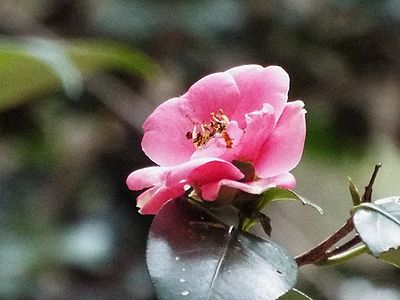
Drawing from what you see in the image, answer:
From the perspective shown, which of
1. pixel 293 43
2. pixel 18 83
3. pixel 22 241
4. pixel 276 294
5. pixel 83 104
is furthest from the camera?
pixel 293 43

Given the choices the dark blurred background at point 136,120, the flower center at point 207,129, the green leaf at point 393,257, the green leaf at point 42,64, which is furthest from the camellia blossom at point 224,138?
the dark blurred background at point 136,120

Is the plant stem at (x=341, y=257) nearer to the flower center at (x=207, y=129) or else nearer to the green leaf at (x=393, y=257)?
the green leaf at (x=393, y=257)

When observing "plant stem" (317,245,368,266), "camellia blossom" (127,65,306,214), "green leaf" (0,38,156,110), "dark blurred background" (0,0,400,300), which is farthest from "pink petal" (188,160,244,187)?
"dark blurred background" (0,0,400,300)

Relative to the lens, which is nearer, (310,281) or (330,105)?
(310,281)

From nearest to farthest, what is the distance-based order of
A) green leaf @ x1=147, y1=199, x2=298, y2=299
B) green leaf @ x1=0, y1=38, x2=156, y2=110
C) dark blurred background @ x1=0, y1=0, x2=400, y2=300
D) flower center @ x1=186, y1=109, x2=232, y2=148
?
green leaf @ x1=147, y1=199, x2=298, y2=299 < flower center @ x1=186, y1=109, x2=232, y2=148 < green leaf @ x1=0, y1=38, x2=156, y2=110 < dark blurred background @ x1=0, y1=0, x2=400, y2=300

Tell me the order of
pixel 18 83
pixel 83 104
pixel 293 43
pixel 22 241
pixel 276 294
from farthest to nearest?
pixel 293 43 → pixel 83 104 → pixel 22 241 → pixel 18 83 → pixel 276 294

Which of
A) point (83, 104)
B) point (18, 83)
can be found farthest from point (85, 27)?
point (18, 83)

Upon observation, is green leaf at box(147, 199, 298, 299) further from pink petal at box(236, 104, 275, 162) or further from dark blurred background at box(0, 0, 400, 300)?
dark blurred background at box(0, 0, 400, 300)

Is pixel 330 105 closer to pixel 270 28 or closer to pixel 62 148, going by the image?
pixel 270 28
